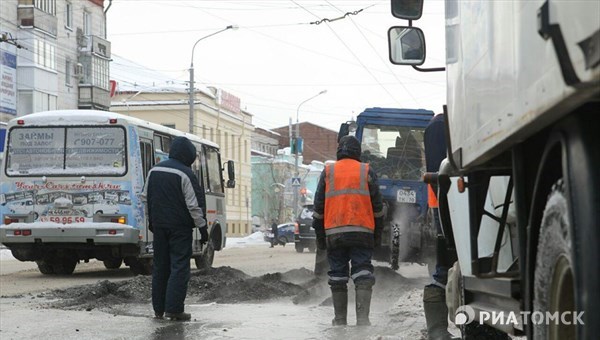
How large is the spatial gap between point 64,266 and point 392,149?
6.76 meters

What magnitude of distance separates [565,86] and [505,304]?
6.29ft

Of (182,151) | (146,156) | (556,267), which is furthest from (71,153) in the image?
(556,267)

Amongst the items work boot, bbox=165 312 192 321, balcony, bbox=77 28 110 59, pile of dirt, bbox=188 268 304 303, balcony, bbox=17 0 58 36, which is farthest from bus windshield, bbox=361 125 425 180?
balcony, bbox=77 28 110 59

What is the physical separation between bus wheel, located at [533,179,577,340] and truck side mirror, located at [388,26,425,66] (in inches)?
130

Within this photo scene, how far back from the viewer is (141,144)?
17906 millimetres

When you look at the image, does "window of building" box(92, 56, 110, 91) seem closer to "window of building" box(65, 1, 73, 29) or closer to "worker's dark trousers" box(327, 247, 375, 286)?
"window of building" box(65, 1, 73, 29)

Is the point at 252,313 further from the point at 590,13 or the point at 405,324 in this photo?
the point at 590,13

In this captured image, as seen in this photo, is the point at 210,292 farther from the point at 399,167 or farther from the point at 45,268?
the point at 45,268

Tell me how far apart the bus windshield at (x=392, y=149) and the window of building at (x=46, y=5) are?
32.4 m

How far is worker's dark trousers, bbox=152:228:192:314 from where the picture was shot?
9555 millimetres

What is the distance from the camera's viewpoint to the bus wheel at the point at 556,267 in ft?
9.86

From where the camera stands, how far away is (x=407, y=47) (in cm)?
658

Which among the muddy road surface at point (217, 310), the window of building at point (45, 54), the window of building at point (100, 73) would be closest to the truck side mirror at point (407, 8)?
the muddy road surface at point (217, 310)

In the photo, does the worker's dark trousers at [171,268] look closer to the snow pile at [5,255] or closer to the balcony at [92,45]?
the snow pile at [5,255]
